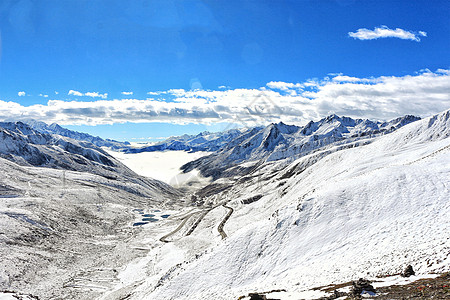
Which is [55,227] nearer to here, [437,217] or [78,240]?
[78,240]

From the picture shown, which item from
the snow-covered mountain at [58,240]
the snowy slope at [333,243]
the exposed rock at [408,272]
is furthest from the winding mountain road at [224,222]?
the exposed rock at [408,272]

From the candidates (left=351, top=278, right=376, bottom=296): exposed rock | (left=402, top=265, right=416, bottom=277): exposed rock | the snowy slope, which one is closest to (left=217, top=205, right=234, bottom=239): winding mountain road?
the snowy slope

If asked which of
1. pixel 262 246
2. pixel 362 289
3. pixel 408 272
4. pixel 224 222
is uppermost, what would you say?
pixel 224 222

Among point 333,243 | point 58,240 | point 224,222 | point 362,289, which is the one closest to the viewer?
point 362,289

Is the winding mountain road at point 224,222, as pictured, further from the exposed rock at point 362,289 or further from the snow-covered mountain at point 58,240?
the exposed rock at point 362,289

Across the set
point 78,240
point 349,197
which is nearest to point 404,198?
point 349,197

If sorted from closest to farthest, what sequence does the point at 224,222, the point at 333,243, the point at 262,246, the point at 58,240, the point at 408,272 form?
the point at 408,272
the point at 333,243
the point at 262,246
the point at 58,240
the point at 224,222

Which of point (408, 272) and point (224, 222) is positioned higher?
point (224, 222)

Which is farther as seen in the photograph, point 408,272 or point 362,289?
point 408,272

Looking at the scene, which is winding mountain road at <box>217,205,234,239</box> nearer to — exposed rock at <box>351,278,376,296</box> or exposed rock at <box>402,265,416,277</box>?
exposed rock at <box>402,265,416,277</box>

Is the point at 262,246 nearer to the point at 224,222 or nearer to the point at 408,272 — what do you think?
the point at 408,272

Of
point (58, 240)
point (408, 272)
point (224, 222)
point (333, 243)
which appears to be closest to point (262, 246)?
point (333, 243)
